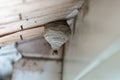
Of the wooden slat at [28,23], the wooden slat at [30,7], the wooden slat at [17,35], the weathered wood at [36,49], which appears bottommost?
the weathered wood at [36,49]

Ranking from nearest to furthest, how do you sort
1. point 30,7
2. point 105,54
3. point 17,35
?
1. point 105,54
2. point 30,7
3. point 17,35

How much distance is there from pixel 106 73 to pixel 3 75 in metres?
2.06

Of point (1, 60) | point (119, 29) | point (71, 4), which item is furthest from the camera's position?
point (1, 60)

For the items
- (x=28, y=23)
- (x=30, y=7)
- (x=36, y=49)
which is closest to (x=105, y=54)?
(x=30, y=7)

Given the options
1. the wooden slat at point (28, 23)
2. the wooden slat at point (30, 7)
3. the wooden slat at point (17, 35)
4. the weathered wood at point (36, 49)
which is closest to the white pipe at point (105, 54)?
the wooden slat at point (30, 7)

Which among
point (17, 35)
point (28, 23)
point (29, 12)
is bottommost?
point (17, 35)

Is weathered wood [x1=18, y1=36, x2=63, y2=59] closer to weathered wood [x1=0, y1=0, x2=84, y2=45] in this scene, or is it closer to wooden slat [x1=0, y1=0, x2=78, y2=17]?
weathered wood [x1=0, y1=0, x2=84, y2=45]

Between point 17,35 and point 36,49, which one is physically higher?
point 17,35

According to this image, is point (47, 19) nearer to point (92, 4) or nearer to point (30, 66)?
point (92, 4)

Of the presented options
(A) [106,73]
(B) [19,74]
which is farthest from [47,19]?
(B) [19,74]

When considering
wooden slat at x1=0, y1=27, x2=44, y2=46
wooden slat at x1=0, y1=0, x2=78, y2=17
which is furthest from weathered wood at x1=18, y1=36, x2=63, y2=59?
wooden slat at x1=0, y1=0, x2=78, y2=17

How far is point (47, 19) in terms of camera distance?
5.57ft

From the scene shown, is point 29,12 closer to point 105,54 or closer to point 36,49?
point 105,54

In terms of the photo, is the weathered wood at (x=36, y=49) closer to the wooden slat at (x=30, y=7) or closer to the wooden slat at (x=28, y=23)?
the wooden slat at (x=28, y=23)
